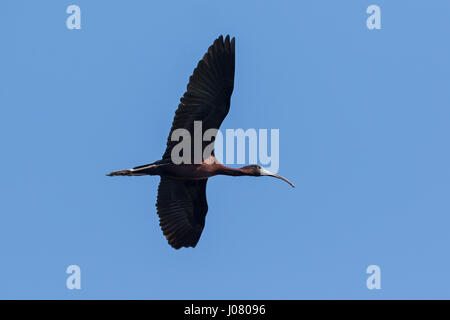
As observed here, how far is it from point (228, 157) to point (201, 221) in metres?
1.96

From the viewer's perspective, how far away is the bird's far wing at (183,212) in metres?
25.1

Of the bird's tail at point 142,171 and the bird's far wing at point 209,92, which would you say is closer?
the bird's far wing at point 209,92

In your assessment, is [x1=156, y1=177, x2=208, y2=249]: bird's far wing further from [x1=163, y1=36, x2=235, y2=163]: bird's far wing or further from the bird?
[x1=163, y1=36, x2=235, y2=163]: bird's far wing

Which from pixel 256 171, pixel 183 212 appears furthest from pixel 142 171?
pixel 256 171

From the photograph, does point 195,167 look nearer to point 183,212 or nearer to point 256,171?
point 256,171

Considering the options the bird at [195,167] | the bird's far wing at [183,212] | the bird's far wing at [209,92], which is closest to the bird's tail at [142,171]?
the bird at [195,167]

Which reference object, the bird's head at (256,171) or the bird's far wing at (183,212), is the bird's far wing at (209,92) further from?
the bird's far wing at (183,212)

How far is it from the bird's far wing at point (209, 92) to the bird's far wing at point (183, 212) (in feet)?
5.53

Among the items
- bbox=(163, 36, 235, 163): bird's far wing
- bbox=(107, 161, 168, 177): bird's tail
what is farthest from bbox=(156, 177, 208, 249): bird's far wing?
bbox=(163, 36, 235, 163): bird's far wing

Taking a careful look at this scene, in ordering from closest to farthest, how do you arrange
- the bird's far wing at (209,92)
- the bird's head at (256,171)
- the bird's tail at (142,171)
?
the bird's far wing at (209,92) → the bird's tail at (142,171) → the bird's head at (256,171)

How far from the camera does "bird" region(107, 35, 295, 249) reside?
2262 centimetres

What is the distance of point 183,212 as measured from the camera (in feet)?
82.8

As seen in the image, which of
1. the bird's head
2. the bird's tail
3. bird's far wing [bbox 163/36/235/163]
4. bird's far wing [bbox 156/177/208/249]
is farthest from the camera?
bird's far wing [bbox 156/177/208/249]
